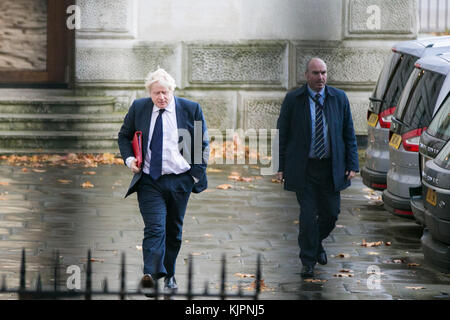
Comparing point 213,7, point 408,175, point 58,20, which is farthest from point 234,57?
point 408,175

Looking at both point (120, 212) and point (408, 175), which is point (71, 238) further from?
point (408, 175)

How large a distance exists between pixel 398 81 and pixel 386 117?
0.39 metres

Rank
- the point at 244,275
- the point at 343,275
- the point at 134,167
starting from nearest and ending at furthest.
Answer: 1. the point at 134,167
2. the point at 244,275
3. the point at 343,275

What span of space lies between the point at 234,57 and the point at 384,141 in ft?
16.8

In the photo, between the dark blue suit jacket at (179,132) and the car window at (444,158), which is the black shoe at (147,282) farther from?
the car window at (444,158)

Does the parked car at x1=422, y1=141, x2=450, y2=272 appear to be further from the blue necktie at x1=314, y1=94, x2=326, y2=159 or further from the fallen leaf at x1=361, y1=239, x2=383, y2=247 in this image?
the fallen leaf at x1=361, y1=239, x2=383, y2=247

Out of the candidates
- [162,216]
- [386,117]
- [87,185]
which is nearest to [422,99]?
[386,117]

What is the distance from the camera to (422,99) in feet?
29.2

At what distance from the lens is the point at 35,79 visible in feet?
51.5

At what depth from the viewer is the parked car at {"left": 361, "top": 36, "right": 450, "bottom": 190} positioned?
10102mm

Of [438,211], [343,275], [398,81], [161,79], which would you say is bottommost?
[343,275]

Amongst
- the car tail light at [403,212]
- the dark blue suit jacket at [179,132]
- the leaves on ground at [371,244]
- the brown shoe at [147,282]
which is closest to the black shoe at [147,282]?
the brown shoe at [147,282]

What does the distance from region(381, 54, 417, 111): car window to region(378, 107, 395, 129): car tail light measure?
0.06m

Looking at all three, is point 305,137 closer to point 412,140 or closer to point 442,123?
point 442,123
